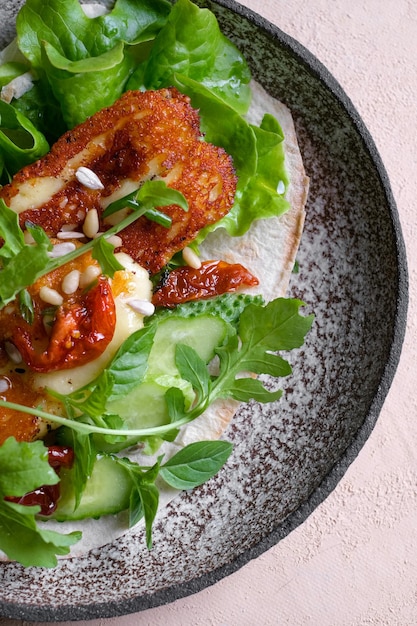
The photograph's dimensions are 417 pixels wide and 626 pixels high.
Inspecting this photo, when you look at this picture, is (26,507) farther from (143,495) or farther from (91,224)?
(91,224)

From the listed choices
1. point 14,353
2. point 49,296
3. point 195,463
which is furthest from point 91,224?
point 195,463

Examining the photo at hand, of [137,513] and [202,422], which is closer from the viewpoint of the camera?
[137,513]

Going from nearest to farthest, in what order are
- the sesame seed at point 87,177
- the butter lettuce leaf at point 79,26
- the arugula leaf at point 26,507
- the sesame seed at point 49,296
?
the arugula leaf at point 26,507
the sesame seed at point 49,296
the sesame seed at point 87,177
the butter lettuce leaf at point 79,26

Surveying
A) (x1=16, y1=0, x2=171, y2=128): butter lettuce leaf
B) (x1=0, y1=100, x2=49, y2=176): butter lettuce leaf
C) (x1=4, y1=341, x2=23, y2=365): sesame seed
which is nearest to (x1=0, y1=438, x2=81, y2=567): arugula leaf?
(x1=4, y1=341, x2=23, y2=365): sesame seed

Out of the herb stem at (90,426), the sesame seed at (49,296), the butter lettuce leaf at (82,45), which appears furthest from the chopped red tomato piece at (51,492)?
the butter lettuce leaf at (82,45)

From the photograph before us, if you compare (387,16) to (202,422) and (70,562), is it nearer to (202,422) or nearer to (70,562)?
(202,422)

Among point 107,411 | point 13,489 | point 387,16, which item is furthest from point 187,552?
point 387,16

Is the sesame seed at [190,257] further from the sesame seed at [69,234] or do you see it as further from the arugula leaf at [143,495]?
the arugula leaf at [143,495]
